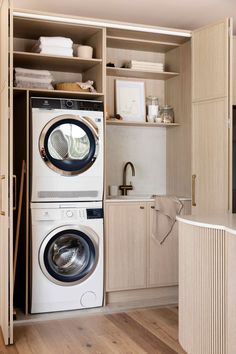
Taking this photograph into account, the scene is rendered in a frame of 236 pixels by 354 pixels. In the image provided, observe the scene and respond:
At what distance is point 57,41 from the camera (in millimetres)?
4258

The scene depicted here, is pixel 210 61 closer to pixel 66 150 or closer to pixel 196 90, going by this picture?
pixel 196 90

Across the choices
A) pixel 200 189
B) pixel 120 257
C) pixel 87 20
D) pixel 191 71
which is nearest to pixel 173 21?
pixel 191 71

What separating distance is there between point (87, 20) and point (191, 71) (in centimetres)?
109

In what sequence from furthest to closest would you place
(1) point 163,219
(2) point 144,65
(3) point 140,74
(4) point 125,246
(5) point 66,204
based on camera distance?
(3) point 140,74
(2) point 144,65
(1) point 163,219
(4) point 125,246
(5) point 66,204

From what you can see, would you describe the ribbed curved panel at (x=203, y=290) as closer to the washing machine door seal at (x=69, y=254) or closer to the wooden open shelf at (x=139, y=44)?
the washing machine door seal at (x=69, y=254)

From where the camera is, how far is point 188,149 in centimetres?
481

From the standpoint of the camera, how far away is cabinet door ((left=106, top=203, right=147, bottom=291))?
4352mm

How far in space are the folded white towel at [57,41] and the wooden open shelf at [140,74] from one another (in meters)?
0.49

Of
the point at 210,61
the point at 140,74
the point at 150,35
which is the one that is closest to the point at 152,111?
the point at 140,74

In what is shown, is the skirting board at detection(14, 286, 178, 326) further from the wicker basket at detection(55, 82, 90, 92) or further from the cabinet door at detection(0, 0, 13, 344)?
the wicker basket at detection(55, 82, 90, 92)

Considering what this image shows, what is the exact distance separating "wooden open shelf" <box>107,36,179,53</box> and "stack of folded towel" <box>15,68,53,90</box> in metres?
0.75

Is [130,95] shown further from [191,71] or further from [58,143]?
[58,143]

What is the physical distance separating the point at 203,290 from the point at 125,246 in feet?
5.62

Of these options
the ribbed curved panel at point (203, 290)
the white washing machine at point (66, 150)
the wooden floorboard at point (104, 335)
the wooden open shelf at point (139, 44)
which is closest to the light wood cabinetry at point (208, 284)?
the ribbed curved panel at point (203, 290)
